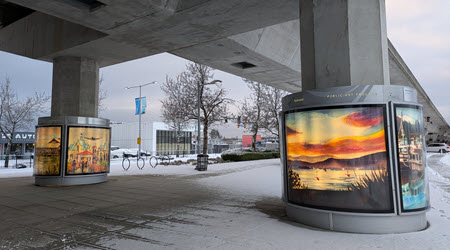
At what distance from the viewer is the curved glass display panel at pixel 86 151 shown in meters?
12.4

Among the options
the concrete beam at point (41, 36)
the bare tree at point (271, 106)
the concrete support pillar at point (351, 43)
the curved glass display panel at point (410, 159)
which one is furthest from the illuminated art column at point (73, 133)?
the bare tree at point (271, 106)

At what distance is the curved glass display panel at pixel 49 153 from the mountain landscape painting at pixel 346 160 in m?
10.7

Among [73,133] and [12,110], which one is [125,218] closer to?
[73,133]

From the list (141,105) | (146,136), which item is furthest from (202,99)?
(146,136)

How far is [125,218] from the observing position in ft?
22.0

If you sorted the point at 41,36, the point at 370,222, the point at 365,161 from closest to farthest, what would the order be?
the point at 370,222, the point at 365,161, the point at 41,36

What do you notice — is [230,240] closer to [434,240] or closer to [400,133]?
[434,240]

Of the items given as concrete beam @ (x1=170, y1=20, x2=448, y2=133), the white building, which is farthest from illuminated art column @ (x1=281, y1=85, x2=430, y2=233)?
the white building

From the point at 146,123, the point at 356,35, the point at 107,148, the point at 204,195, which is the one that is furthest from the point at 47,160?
the point at 146,123

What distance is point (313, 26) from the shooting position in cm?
659

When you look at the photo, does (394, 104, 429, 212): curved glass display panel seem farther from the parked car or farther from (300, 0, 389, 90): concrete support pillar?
the parked car

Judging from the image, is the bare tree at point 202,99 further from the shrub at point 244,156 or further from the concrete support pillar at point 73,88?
the concrete support pillar at point 73,88

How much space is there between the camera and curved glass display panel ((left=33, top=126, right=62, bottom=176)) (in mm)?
12195

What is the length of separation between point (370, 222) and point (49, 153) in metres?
12.3
